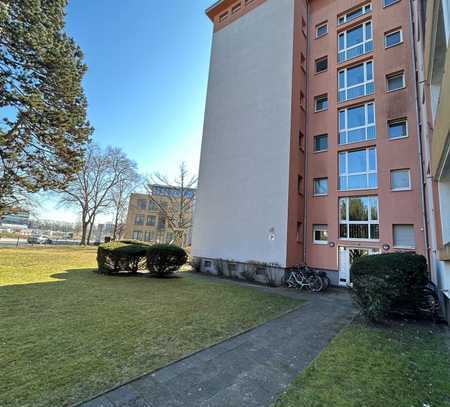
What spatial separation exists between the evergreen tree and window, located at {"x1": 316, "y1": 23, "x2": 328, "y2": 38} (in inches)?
600

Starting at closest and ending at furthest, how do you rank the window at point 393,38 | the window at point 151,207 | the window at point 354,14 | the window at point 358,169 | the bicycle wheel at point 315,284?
1. the bicycle wheel at point 315,284
2. the window at point 358,169
3. the window at point 393,38
4. the window at point 354,14
5. the window at point 151,207

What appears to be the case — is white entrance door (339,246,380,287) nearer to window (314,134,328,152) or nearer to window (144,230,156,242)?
window (314,134,328,152)

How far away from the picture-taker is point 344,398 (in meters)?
3.11

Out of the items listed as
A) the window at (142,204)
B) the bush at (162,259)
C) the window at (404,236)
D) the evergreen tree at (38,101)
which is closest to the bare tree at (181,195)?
the evergreen tree at (38,101)

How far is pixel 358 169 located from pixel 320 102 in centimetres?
533

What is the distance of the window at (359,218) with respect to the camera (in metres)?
12.3

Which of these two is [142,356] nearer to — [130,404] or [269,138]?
[130,404]

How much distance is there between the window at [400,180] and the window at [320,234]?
3937mm

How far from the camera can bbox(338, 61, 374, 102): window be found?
45.2ft

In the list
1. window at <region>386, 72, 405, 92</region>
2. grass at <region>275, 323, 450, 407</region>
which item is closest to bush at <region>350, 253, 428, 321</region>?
grass at <region>275, 323, 450, 407</region>

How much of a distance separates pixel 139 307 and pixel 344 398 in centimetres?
547

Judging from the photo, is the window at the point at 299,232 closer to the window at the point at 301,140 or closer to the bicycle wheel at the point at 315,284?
the bicycle wheel at the point at 315,284

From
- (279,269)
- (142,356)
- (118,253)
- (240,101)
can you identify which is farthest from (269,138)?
(142,356)

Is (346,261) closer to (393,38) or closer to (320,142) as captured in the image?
(320,142)
